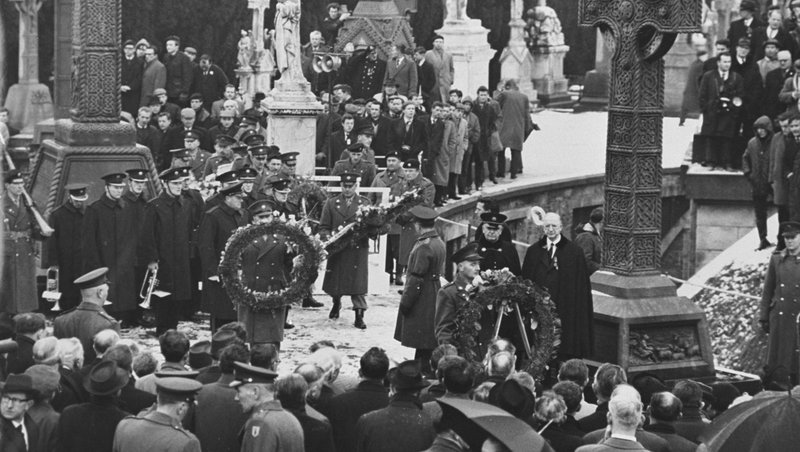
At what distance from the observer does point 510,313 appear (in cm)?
1473

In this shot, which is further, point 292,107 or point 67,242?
point 292,107

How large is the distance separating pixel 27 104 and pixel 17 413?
1664 centimetres

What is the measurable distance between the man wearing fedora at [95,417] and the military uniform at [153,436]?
1.40 feet

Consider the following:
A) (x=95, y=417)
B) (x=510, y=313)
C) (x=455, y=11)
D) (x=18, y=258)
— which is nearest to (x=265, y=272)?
(x=510, y=313)

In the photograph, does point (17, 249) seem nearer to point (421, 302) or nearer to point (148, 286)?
point (148, 286)

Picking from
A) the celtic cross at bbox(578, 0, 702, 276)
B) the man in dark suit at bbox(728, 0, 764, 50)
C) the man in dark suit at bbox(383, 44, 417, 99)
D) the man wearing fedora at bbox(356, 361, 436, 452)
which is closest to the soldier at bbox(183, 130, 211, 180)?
the celtic cross at bbox(578, 0, 702, 276)

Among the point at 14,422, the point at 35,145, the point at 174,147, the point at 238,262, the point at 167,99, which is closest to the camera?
the point at 14,422

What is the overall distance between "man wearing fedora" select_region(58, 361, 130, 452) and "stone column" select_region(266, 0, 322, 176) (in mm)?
12786

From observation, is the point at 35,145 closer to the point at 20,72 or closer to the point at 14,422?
the point at 20,72

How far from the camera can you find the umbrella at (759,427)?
906 centimetres

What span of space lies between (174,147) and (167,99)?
382 centimetres

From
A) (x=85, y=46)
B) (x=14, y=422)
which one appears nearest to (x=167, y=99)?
(x=85, y=46)

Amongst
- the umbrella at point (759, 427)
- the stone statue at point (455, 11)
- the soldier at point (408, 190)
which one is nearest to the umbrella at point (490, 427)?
the umbrella at point (759, 427)

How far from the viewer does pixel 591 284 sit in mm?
15648
